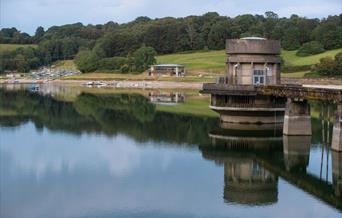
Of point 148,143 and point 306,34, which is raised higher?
point 306,34

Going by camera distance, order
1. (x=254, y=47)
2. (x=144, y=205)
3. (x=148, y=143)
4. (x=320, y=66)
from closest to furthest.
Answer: (x=144, y=205), (x=148, y=143), (x=254, y=47), (x=320, y=66)

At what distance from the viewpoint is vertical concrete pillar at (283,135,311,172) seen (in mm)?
43344

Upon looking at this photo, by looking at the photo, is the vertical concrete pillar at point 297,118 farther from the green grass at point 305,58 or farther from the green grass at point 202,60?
the green grass at point 202,60

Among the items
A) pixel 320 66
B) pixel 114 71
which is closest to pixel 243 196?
pixel 320 66

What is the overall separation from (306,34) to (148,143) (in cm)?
13272

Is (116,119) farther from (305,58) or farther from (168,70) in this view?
(305,58)

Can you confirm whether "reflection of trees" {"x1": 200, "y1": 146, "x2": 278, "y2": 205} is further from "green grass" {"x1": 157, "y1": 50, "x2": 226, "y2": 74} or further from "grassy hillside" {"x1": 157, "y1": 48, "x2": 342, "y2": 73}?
"green grass" {"x1": 157, "y1": 50, "x2": 226, "y2": 74}

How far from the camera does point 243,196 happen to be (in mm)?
35781

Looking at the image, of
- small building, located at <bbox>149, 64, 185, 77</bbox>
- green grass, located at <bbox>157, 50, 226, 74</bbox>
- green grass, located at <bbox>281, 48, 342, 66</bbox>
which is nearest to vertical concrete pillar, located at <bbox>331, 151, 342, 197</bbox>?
green grass, located at <bbox>281, 48, 342, 66</bbox>

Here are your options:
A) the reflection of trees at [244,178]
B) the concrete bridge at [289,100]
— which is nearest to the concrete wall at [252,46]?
the concrete bridge at [289,100]

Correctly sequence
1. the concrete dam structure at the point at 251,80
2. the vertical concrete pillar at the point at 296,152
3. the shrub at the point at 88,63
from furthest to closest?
the shrub at the point at 88,63 < the concrete dam structure at the point at 251,80 < the vertical concrete pillar at the point at 296,152

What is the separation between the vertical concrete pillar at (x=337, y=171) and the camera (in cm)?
3529

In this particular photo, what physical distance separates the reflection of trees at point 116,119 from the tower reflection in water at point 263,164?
144 inches

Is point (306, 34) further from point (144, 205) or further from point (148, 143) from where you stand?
point (144, 205)
